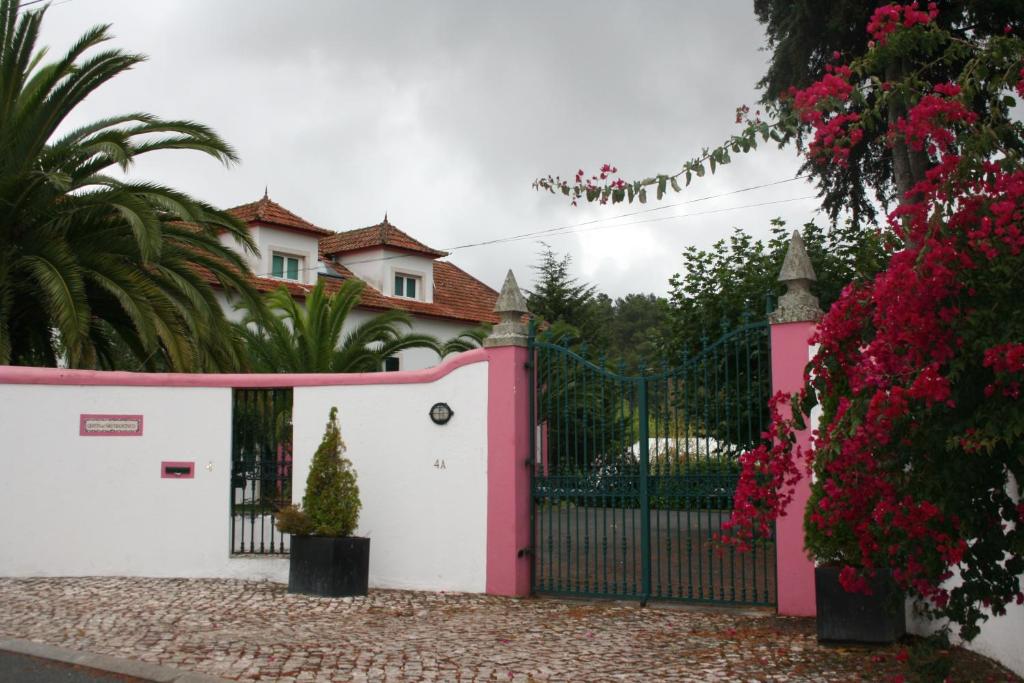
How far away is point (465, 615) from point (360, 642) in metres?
1.40

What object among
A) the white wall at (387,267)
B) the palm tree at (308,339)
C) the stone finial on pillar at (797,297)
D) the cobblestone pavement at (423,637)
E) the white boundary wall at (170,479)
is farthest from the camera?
the white wall at (387,267)

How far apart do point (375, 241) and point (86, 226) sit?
16.4 m

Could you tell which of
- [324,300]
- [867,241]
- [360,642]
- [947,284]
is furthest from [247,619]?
[324,300]

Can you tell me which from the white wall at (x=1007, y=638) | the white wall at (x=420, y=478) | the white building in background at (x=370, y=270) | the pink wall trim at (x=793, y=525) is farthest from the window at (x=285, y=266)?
the white wall at (x=1007, y=638)

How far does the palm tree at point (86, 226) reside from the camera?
36.8 feet

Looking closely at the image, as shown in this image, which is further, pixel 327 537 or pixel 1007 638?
pixel 327 537

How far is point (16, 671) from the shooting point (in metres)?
6.05

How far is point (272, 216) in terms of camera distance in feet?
81.9

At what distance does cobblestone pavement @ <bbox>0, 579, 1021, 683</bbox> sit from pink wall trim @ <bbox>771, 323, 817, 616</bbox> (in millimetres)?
224

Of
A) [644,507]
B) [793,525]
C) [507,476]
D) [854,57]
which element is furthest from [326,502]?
[854,57]

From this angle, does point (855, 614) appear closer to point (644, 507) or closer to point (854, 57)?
point (644, 507)

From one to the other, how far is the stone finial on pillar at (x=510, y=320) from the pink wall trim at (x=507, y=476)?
0.08 metres

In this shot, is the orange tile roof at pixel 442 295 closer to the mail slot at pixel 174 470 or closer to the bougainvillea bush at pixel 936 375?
the mail slot at pixel 174 470

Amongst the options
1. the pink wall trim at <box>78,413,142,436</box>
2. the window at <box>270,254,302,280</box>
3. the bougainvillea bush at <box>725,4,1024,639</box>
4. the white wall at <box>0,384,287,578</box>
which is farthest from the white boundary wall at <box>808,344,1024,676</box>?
the window at <box>270,254,302,280</box>
